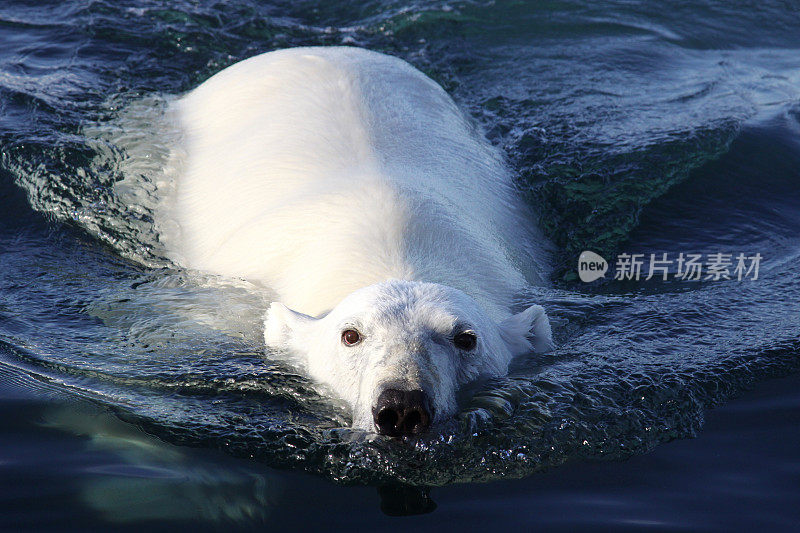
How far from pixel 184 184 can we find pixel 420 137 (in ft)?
6.63

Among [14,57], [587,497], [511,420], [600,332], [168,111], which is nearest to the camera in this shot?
[587,497]

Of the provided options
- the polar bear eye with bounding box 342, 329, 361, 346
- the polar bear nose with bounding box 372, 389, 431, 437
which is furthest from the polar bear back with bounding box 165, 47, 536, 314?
the polar bear nose with bounding box 372, 389, 431, 437

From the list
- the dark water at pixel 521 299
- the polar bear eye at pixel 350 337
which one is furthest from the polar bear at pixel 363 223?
the dark water at pixel 521 299

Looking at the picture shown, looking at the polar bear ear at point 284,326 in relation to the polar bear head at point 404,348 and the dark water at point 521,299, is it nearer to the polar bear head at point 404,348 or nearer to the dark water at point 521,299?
the polar bear head at point 404,348

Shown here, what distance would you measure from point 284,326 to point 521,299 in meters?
1.66

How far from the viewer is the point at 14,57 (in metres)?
10.4

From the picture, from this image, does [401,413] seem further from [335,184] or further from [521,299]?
[335,184]

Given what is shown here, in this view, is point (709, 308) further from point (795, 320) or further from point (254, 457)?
point (254, 457)

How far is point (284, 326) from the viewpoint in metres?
5.36

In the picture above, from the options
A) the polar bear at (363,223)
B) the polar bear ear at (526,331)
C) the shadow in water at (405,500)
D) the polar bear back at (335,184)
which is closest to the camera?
the shadow in water at (405,500)

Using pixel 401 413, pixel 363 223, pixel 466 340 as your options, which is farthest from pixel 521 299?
pixel 401 413

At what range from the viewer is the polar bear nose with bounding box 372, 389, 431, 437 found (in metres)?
3.96

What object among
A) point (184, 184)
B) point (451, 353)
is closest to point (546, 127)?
point (184, 184)

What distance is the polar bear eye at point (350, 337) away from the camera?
182 inches
